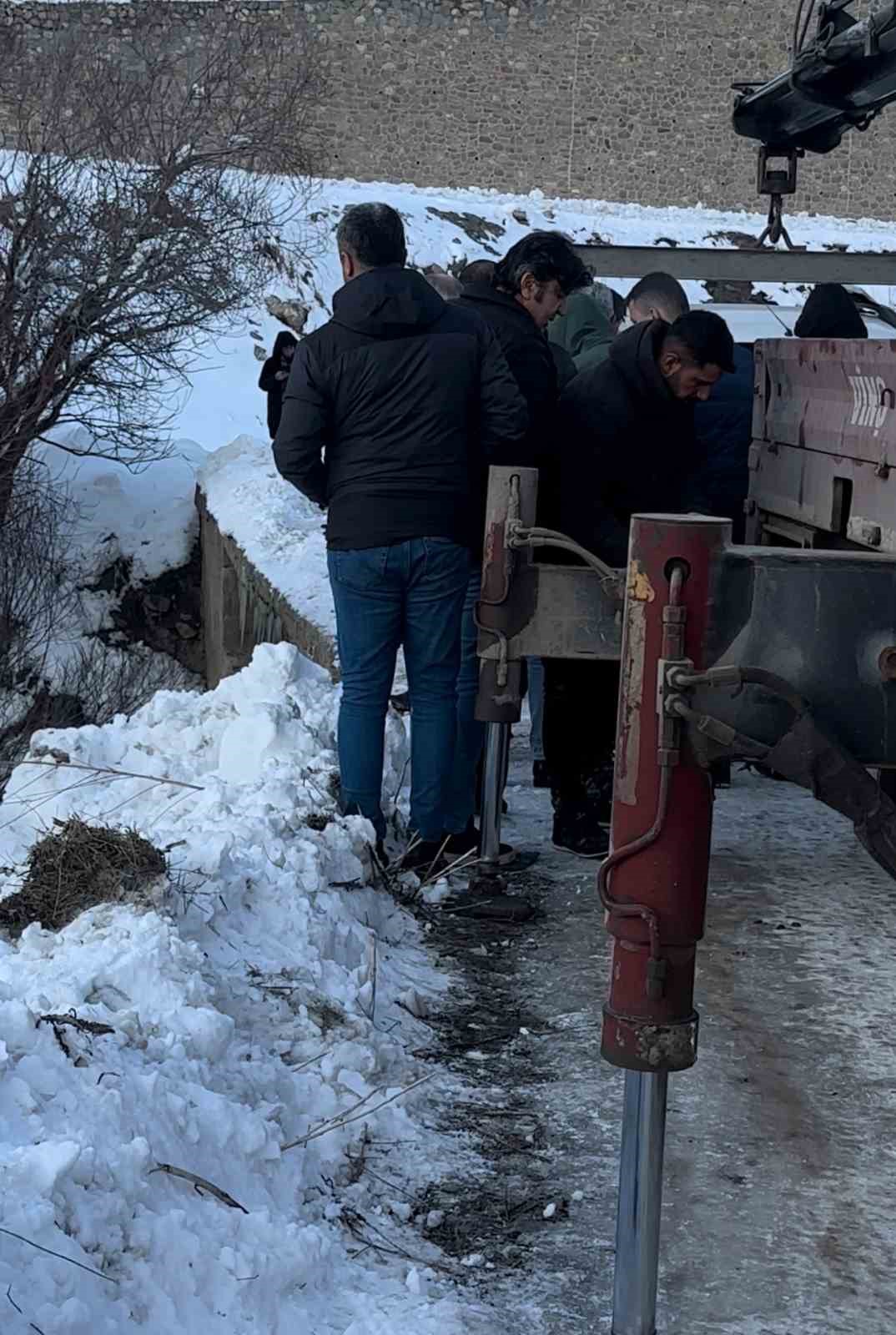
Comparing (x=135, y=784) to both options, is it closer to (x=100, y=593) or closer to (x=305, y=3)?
(x=100, y=593)

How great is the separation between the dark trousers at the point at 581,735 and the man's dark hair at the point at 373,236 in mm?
1364

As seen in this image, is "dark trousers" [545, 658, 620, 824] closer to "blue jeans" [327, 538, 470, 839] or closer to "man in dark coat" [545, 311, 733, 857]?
"man in dark coat" [545, 311, 733, 857]

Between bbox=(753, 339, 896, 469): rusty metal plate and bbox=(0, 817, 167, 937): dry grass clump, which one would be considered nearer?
bbox=(0, 817, 167, 937): dry grass clump

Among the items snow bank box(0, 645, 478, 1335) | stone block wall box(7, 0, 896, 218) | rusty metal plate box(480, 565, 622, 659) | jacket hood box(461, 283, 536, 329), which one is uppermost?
stone block wall box(7, 0, 896, 218)

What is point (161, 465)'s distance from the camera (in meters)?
15.9

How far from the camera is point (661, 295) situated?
6344 millimetres

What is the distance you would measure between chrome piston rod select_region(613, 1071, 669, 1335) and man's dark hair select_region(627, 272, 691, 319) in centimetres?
419

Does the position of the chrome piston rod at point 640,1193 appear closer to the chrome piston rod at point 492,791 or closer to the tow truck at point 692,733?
the tow truck at point 692,733

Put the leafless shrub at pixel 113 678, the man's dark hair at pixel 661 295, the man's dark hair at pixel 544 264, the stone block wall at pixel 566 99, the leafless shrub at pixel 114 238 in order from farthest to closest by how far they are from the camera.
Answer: the stone block wall at pixel 566 99
the leafless shrub at pixel 114 238
the leafless shrub at pixel 113 678
the man's dark hair at pixel 661 295
the man's dark hair at pixel 544 264

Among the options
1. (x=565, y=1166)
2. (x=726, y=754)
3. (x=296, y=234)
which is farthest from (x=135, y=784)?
(x=296, y=234)

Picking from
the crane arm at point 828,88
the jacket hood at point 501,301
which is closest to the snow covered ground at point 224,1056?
the jacket hood at point 501,301

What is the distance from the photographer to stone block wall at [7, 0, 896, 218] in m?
30.4

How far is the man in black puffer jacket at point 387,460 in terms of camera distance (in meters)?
4.84

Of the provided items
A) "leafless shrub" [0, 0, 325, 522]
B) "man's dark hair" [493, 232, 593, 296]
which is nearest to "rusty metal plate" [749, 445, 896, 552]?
"man's dark hair" [493, 232, 593, 296]
